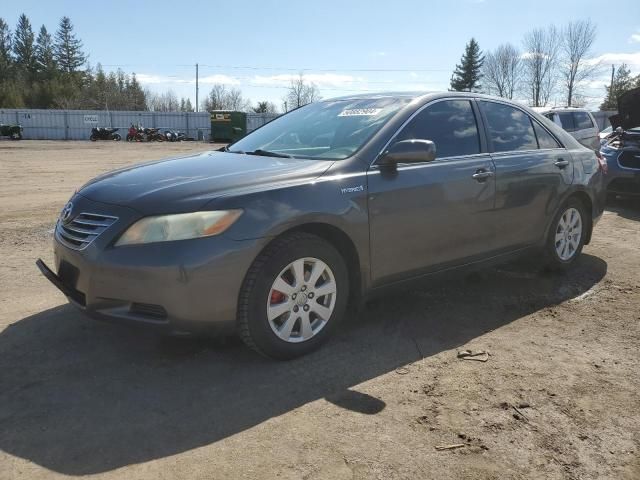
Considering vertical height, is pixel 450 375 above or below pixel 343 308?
below

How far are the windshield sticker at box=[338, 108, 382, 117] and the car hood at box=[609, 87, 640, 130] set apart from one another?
24.9ft

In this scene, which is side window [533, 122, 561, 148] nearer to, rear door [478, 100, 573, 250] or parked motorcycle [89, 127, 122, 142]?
rear door [478, 100, 573, 250]

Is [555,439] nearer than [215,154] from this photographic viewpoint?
Yes

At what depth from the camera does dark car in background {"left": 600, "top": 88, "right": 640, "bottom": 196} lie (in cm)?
904

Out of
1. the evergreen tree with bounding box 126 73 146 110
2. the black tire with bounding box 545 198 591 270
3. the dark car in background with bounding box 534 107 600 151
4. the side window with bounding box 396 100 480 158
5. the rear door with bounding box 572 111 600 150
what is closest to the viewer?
the side window with bounding box 396 100 480 158

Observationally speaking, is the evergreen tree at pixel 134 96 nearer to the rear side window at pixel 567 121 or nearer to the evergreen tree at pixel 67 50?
the evergreen tree at pixel 67 50

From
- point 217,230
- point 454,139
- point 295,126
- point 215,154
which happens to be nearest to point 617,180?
point 454,139

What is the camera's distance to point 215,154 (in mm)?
4301

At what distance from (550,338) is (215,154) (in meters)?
2.80

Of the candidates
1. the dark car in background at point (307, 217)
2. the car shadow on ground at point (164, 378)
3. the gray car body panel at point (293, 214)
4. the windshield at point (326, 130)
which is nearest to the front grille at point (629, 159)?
the dark car in background at point (307, 217)

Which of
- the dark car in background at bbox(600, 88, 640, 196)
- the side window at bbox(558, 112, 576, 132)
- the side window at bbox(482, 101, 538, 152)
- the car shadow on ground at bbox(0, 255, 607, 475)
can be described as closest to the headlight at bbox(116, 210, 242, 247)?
the car shadow on ground at bbox(0, 255, 607, 475)

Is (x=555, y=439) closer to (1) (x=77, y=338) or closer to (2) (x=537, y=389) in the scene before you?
(2) (x=537, y=389)

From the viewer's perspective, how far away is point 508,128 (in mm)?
4789

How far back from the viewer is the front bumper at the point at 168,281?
2.96m
